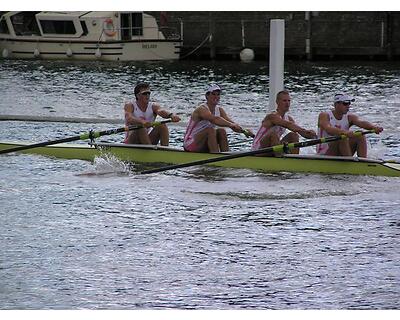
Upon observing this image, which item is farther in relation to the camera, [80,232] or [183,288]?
[80,232]

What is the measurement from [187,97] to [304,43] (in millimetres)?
7210

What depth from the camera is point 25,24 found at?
87.5ft

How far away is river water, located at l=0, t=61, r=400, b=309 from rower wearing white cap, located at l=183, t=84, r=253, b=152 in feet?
0.90

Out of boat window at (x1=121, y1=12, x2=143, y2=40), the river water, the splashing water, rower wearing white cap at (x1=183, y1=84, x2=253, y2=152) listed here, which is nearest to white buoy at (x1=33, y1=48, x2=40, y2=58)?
boat window at (x1=121, y1=12, x2=143, y2=40)

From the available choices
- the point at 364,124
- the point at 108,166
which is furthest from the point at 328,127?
the point at 108,166

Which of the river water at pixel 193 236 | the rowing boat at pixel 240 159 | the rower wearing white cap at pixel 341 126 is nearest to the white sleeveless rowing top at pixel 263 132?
the rowing boat at pixel 240 159

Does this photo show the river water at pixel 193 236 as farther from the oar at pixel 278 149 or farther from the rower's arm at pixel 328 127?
the rower's arm at pixel 328 127

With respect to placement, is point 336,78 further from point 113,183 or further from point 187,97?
point 113,183

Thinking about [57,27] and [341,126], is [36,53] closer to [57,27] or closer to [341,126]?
[57,27]

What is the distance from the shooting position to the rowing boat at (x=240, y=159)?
9.51 m

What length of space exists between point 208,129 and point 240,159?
436 mm

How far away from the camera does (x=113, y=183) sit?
1014 cm

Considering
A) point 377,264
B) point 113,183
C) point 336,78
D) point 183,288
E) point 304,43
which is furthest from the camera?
point 304,43

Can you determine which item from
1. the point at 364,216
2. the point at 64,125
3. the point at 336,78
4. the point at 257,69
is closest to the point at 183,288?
the point at 364,216
